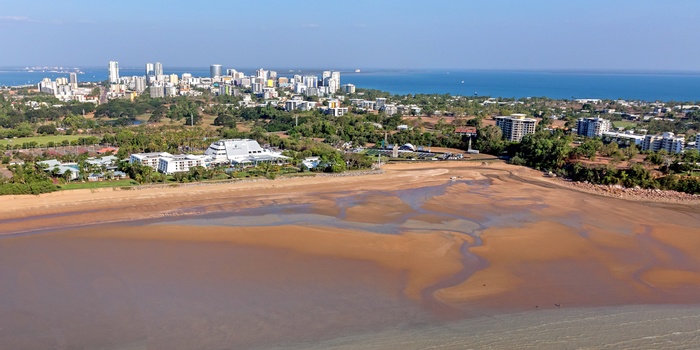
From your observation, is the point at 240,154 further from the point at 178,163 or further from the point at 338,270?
the point at 338,270

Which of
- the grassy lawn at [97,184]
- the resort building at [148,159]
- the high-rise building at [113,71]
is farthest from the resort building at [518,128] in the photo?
the high-rise building at [113,71]

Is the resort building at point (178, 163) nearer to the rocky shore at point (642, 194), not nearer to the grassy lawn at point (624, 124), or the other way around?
the rocky shore at point (642, 194)

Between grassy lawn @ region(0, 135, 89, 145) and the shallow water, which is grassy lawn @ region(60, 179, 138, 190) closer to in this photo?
grassy lawn @ region(0, 135, 89, 145)

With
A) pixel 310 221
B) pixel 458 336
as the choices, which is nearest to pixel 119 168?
pixel 310 221

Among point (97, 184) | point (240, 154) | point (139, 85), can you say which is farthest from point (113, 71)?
point (97, 184)

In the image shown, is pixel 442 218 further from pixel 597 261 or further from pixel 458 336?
pixel 458 336

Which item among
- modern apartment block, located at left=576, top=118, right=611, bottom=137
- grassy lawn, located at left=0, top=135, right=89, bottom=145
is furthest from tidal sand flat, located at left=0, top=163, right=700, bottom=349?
modern apartment block, located at left=576, top=118, right=611, bottom=137
